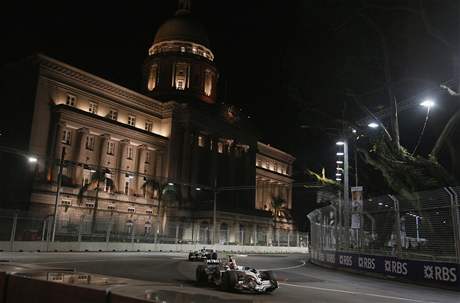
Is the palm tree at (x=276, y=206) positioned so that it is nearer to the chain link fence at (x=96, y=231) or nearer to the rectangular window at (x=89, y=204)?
the chain link fence at (x=96, y=231)

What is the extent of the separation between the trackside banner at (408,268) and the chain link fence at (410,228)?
1.13 feet

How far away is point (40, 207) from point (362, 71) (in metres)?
44.9

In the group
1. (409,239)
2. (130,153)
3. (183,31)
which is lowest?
(409,239)

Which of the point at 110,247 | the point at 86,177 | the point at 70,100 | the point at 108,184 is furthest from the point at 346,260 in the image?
the point at 70,100

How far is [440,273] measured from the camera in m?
18.4

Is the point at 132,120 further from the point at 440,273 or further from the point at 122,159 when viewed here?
the point at 440,273

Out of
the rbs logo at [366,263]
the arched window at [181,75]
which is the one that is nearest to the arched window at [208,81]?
the arched window at [181,75]

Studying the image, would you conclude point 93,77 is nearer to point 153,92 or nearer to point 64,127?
point 64,127

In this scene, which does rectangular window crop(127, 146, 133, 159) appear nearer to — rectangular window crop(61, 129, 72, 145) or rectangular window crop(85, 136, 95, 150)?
rectangular window crop(85, 136, 95, 150)

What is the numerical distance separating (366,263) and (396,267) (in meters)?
2.95

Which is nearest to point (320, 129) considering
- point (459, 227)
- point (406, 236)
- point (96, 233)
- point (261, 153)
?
point (406, 236)

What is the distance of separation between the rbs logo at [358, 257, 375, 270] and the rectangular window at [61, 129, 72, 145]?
48889 mm

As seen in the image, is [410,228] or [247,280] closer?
[247,280]

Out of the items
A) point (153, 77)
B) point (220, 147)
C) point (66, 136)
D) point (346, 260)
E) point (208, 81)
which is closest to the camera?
point (346, 260)
